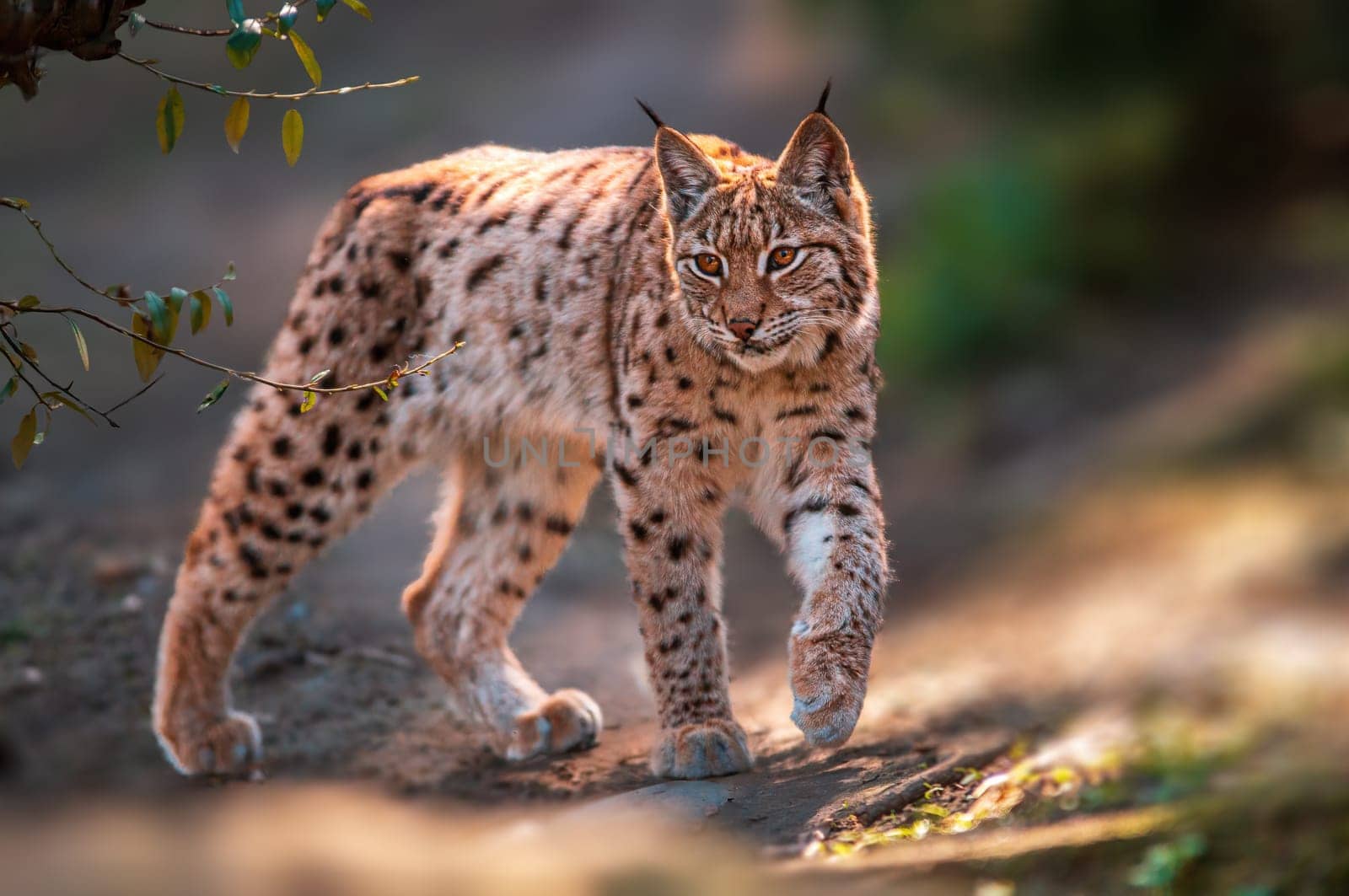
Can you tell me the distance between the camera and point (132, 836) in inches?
178

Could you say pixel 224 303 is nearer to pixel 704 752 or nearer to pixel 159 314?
pixel 159 314

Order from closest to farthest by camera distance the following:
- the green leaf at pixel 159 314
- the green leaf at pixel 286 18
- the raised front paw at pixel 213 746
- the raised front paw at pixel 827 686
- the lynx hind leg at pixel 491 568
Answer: the green leaf at pixel 159 314
the green leaf at pixel 286 18
the raised front paw at pixel 827 686
the raised front paw at pixel 213 746
the lynx hind leg at pixel 491 568

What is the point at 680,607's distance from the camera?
4641mm

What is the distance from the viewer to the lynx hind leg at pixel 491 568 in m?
5.64

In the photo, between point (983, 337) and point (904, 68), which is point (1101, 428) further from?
point (904, 68)

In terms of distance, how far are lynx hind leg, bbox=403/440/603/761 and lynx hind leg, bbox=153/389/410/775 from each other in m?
0.50

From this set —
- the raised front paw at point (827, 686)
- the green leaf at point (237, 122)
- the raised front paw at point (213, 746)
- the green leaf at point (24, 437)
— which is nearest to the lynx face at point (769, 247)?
the raised front paw at point (827, 686)

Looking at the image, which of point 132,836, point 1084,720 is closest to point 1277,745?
point 1084,720

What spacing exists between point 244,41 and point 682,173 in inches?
65.2

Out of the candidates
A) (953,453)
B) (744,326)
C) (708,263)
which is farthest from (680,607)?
(953,453)

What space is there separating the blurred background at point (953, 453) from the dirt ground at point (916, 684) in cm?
3

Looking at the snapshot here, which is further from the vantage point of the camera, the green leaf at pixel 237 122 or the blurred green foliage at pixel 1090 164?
the blurred green foliage at pixel 1090 164

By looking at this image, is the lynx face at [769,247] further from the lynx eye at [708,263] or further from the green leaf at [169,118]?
the green leaf at [169,118]

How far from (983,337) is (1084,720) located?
5.68m
